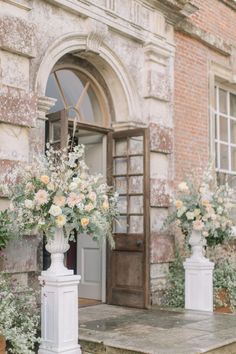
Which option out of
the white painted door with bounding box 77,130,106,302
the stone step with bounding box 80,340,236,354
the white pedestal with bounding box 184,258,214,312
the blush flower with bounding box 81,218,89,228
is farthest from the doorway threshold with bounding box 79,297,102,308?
the blush flower with bounding box 81,218,89,228

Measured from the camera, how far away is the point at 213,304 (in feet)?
24.8

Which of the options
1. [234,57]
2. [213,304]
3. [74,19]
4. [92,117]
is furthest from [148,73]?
[213,304]

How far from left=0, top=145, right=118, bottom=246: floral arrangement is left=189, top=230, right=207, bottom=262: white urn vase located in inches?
93.5

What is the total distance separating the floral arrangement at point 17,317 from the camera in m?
4.55

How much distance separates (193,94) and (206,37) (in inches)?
42.6

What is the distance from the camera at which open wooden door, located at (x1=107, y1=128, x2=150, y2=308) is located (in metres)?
6.97

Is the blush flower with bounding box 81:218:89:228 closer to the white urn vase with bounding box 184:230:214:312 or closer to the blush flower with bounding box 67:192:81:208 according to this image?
the blush flower with bounding box 67:192:81:208

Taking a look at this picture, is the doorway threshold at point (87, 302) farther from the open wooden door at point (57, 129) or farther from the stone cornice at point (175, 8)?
the stone cornice at point (175, 8)

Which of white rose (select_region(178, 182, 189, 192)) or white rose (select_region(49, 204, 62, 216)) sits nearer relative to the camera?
white rose (select_region(49, 204, 62, 216))

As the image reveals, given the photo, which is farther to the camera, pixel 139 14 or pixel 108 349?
pixel 139 14

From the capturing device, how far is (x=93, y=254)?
7.71m

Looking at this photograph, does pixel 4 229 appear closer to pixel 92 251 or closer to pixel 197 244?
pixel 92 251

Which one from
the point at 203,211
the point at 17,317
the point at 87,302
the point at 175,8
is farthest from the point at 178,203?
the point at 175,8

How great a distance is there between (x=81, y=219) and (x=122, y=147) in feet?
8.82
